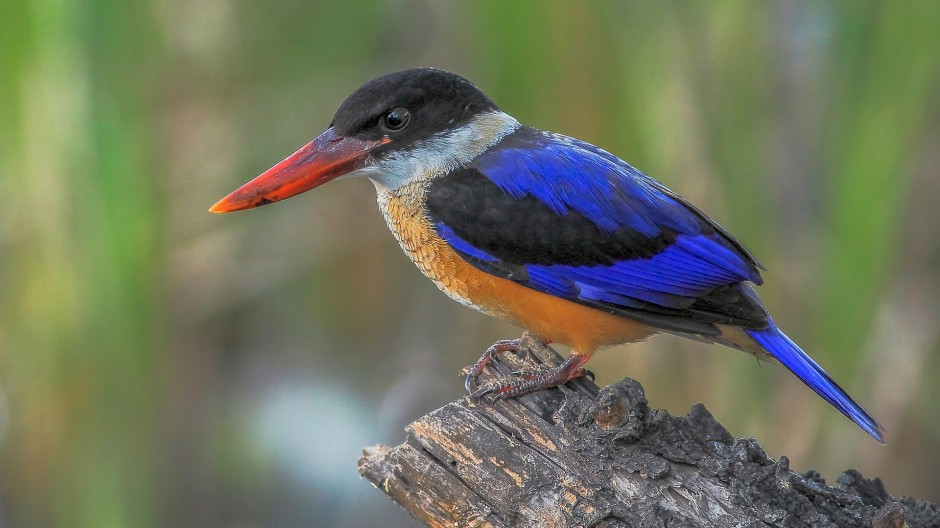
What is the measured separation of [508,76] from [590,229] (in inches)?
46.9

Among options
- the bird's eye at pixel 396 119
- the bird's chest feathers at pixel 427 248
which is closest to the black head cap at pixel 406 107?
the bird's eye at pixel 396 119

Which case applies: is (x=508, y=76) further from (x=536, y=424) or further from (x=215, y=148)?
(x=536, y=424)

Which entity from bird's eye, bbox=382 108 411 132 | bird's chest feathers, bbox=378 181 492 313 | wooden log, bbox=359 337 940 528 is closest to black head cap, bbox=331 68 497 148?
bird's eye, bbox=382 108 411 132

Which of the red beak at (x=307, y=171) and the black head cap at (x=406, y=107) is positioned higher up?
the black head cap at (x=406, y=107)

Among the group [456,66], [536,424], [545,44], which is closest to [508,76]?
[545,44]

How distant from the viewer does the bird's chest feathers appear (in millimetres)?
3553

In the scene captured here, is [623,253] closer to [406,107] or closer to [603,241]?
[603,241]

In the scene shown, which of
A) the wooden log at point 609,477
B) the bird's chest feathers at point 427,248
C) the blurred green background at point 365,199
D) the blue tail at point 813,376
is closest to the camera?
the wooden log at point 609,477

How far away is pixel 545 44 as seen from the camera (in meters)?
4.49

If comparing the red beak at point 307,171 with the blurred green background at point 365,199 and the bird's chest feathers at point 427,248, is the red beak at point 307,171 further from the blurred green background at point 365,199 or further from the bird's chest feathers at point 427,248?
the blurred green background at point 365,199

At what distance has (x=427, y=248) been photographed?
365 centimetres

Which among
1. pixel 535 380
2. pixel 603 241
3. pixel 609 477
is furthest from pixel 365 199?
pixel 609 477

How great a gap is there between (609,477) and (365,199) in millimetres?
2847

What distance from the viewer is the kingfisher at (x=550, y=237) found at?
3.47 m
